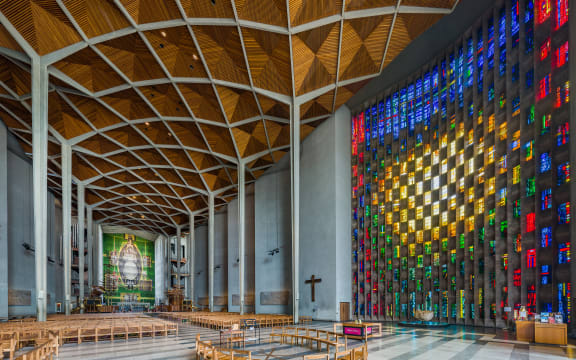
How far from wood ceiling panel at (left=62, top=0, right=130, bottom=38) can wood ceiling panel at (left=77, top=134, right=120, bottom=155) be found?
455 inches

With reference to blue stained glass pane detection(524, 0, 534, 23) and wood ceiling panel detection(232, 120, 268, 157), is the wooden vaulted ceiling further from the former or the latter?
blue stained glass pane detection(524, 0, 534, 23)

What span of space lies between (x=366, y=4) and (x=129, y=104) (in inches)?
594

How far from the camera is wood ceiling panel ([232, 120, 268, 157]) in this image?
2517 centimetres

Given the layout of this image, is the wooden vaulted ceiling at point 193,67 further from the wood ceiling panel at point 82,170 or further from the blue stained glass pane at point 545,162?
the blue stained glass pane at point 545,162

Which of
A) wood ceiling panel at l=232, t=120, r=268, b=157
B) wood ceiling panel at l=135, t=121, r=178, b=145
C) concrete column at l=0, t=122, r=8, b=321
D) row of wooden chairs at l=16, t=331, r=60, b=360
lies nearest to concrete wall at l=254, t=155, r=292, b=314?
wood ceiling panel at l=232, t=120, r=268, b=157

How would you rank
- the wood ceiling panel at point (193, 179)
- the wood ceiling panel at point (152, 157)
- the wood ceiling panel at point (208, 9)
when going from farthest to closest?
the wood ceiling panel at point (193, 179), the wood ceiling panel at point (152, 157), the wood ceiling panel at point (208, 9)

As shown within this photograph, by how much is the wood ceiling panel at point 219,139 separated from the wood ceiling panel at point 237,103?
1.90 meters

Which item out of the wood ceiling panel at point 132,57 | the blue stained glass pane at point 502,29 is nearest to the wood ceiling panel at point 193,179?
the wood ceiling panel at point 132,57

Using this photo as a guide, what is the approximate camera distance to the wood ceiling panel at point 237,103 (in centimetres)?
2200

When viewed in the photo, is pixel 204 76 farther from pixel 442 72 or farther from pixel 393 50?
pixel 442 72

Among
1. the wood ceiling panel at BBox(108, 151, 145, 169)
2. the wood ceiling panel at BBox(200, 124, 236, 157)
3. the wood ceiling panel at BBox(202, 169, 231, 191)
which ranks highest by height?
the wood ceiling panel at BBox(200, 124, 236, 157)

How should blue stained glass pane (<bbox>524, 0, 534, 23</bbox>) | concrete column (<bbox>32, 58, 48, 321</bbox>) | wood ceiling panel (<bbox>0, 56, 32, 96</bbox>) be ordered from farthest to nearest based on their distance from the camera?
wood ceiling panel (<bbox>0, 56, 32, 96</bbox>), concrete column (<bbox>32, 58, 48, 321</bbox>), blue stained glass pane (<bbox>524, 0, 534, 23</bbox>)

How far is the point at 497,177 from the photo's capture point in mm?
16469

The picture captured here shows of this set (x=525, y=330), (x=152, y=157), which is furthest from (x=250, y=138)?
(x=525, y=330)
